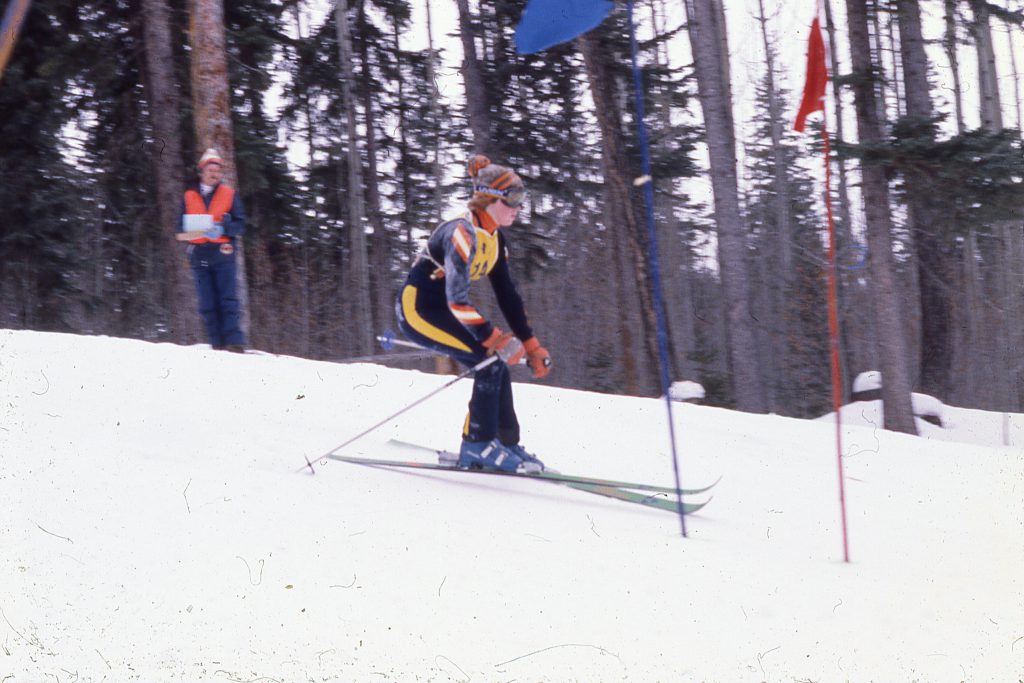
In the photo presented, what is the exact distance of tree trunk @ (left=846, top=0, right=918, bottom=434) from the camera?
34.3 ft

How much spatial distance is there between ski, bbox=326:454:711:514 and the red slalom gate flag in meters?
2.37

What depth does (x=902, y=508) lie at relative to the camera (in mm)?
6301

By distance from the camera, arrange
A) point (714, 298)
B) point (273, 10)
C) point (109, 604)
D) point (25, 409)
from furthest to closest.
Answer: point (714, 298) → point (273, 10) → point (25, 409) → point (109, 604)

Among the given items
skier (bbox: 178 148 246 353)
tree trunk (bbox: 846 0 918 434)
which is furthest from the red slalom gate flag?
tree trunk (bbox: 846 0 918 434)

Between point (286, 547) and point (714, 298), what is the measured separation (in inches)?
1314

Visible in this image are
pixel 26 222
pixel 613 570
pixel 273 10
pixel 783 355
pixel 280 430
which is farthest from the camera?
pixel 783 355

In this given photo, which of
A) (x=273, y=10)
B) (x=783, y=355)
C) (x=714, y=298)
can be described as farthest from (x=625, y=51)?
(x=714, y=298)

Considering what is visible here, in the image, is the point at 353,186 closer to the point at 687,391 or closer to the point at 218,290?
the point at 687,391

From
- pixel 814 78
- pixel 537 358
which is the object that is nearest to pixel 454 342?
pixel 537 358

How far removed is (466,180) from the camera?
17984mm

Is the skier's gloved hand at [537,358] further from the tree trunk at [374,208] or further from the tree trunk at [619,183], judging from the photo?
the tree trunk at [374,208]

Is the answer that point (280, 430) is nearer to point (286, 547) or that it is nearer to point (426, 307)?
point (426, 307)

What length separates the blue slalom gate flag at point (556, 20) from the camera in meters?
5.24

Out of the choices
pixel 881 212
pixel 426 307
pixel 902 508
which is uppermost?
pixel 881 212
